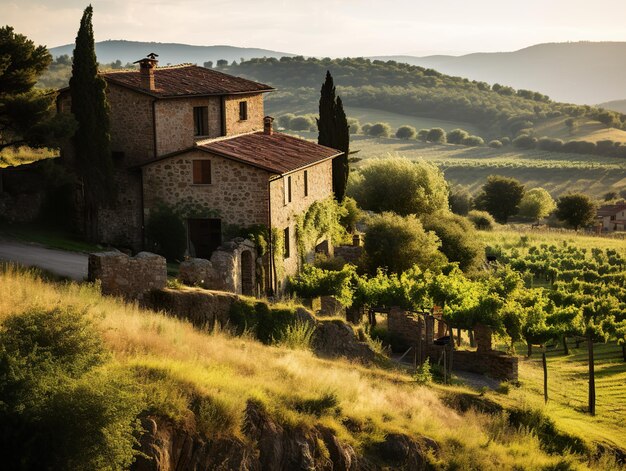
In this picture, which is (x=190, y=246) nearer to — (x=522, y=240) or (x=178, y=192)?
(x=178, y=192)

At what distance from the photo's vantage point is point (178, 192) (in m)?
29.5

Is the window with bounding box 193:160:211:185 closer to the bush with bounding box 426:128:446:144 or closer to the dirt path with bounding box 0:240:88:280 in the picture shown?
the dirt path with bounding box 0:240:88:280

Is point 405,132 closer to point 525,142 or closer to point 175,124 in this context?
point 525,142

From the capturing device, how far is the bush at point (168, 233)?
29.2 meters

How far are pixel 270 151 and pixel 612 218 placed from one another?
227ft

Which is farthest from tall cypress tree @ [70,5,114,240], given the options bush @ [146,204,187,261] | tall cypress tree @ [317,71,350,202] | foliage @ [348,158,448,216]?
foliage @ [348,158,448,216]

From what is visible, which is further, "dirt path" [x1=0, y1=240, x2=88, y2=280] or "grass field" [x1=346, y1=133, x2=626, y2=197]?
"grass field" [x1=346, y1=133, x2=626, y2=197]

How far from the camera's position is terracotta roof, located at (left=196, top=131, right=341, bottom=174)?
94.6 feet

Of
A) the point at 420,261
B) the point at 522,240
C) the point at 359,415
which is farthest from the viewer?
the point at 522,240

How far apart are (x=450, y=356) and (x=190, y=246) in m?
→ 10.4

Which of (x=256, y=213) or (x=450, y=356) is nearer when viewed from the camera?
(x=450, y=356)

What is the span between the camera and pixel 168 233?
29.2m

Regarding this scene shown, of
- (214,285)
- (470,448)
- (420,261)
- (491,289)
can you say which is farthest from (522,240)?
(470,448)

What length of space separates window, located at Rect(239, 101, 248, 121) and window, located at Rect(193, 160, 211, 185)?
722 centimetres
